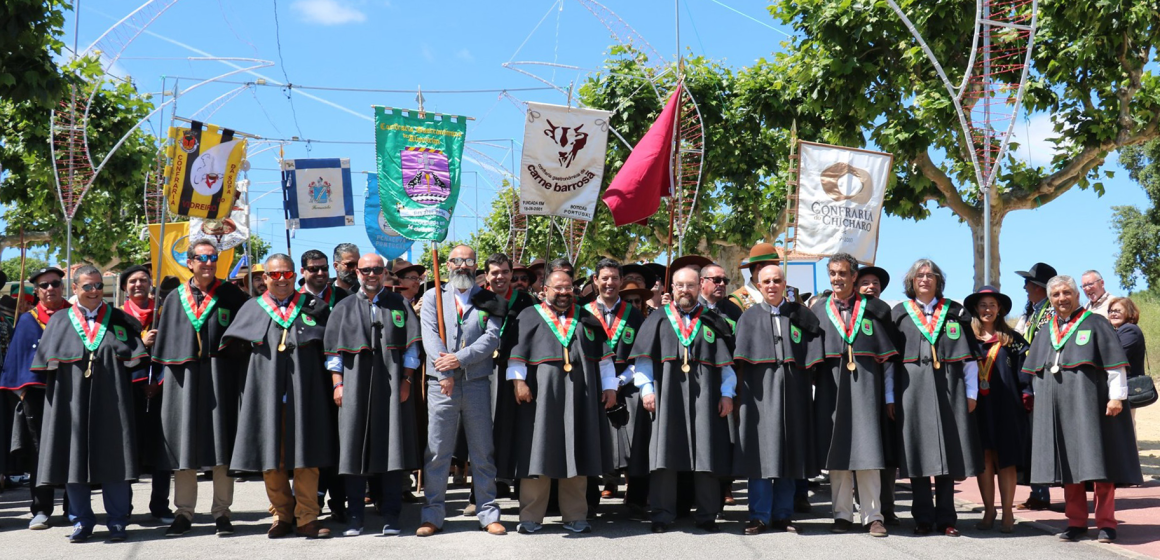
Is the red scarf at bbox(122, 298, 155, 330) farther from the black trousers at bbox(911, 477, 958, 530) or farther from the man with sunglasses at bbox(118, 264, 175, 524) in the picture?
the black trousers at bbox(911, 477, 958, 530)

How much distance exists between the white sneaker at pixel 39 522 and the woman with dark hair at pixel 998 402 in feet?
24.8

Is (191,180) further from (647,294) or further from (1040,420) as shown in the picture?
(1040,420)

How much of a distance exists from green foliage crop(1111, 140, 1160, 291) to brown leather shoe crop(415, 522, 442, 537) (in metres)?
43.4

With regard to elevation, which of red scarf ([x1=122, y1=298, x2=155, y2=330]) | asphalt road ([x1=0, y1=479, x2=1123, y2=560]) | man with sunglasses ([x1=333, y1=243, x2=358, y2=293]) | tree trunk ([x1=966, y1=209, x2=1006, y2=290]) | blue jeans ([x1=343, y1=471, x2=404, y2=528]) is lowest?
asphalt road ([x1=0, y1=479, x2=1123, y2=560])

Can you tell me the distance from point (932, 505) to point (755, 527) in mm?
1386

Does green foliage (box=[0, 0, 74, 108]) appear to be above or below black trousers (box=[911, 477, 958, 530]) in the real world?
above

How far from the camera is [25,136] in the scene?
80.1 ft

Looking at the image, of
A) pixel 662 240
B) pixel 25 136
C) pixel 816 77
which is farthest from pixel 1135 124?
pixel 25 136

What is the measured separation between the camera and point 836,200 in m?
12.2

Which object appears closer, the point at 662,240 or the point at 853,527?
the point at 853,527

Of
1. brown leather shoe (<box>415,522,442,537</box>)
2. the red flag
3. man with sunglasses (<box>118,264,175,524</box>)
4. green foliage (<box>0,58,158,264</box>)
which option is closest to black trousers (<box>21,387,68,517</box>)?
man with sunglasses (<box>118,264,175,524</box>)

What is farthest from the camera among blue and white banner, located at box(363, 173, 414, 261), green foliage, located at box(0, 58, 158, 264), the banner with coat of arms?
green foliage, located at box(0, 58, 158, 264)

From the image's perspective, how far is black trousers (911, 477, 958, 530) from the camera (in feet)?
30.0

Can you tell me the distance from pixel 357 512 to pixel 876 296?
4485 mm
